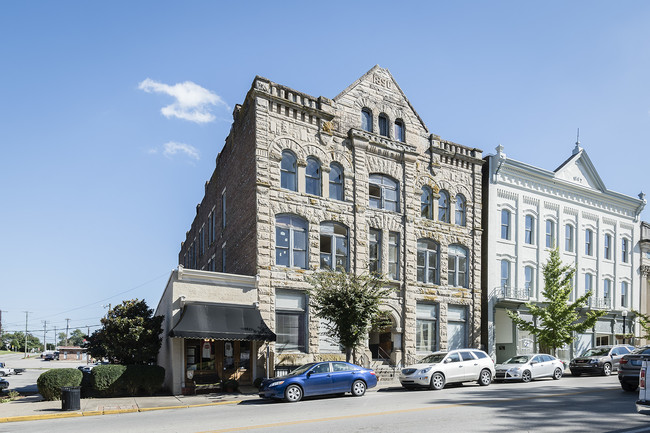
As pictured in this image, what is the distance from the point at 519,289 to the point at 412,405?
781 inches

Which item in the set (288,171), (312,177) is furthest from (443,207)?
(288,171)

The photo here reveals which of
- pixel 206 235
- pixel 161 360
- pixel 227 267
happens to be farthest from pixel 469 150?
pixel 161 360

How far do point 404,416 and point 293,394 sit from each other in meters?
5.32

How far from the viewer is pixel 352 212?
26.8 m

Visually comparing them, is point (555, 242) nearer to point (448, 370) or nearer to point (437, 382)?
point (448, 370)

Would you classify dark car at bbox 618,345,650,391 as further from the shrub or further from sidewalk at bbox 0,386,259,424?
the shrub

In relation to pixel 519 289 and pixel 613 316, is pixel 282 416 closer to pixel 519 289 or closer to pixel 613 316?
pixel 519 289

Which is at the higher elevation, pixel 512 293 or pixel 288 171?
pixel 288 171

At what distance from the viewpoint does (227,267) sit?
95.6 ft

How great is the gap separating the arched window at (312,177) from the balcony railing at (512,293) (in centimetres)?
1291

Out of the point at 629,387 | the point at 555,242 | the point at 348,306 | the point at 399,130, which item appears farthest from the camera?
the point at 555,242

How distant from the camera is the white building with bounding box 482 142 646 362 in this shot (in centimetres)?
3250

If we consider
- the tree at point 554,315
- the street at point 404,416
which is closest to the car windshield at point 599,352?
the tree at point 554,315

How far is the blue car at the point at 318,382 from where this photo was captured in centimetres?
1767
